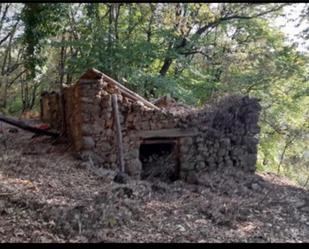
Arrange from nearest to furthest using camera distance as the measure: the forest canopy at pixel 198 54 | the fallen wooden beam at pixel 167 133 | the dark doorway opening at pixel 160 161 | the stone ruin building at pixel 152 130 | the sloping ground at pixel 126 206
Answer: the sloping ground at pixel 126 206 < the stone ruin building at pixel 152 130 < the fallen wooden beam at pixel 167 133 < the dark doorway opening at pixel 160 161 < the forest canopy at pixel 198 54

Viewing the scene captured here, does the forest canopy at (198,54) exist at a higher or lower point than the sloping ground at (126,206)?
higher

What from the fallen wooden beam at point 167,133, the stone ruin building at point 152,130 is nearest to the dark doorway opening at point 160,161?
the stone ruin building at point 152,130

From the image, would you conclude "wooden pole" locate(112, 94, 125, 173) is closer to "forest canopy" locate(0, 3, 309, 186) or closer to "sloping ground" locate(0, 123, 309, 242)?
"sloping ground" locate(0, 123, 309, 242)

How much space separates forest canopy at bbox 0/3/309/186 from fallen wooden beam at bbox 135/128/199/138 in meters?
3.85

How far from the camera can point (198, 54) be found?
16453mm

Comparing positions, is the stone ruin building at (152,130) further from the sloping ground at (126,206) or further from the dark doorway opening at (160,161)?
the sloping ground at (126,206)

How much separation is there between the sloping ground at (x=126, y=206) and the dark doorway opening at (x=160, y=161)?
57cm

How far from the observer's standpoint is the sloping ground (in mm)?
4938

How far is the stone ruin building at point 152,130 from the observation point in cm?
830

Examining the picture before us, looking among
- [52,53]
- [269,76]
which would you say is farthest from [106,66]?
[52,53]

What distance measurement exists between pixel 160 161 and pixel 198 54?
795 cm

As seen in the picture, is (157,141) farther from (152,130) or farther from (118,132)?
(118,132)

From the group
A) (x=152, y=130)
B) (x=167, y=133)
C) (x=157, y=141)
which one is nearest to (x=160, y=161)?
(x=157, y=141)

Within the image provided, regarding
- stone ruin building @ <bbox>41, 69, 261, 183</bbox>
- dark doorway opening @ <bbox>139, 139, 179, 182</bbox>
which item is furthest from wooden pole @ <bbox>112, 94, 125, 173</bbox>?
dark doorway opening @ <bbox>139, 139, 179, 182</bbox>
